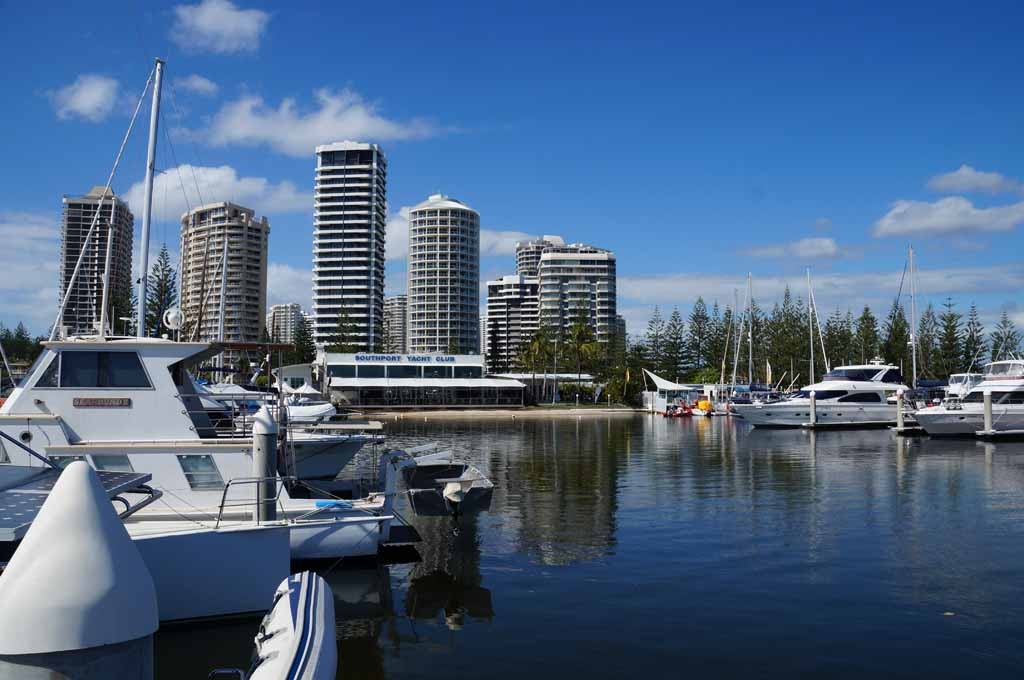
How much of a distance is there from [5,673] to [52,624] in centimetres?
31

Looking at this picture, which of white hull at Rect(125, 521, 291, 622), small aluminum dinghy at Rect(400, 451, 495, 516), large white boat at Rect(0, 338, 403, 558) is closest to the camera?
white hull at Rect(125, 521, 291, 622)

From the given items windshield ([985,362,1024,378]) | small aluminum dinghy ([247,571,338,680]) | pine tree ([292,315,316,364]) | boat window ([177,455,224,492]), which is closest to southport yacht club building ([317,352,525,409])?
pine tree ([292,315,316,364])

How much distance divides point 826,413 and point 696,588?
147 feet

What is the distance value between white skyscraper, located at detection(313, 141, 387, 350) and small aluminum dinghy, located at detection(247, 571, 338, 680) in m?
128

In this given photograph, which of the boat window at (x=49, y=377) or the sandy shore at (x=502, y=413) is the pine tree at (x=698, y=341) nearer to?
the sandy shore at (x=502, y=413)

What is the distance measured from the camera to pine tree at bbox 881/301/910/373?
92188mm

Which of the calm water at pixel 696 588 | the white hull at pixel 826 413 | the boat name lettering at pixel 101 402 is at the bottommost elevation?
the calm water at pixel 696 588

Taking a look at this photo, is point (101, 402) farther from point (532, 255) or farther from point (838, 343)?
point (532, 255)

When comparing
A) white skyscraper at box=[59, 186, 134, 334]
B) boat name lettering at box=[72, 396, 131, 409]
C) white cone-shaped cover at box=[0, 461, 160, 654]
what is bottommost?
white cone-shaped cover at box=[0, 461, 160, 654]

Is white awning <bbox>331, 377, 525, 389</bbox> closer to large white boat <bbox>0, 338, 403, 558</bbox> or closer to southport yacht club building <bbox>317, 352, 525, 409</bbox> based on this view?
southport yacht club building <bbox>317, 352, 525, 409</bbox>

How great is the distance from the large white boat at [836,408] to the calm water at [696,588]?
2885cm

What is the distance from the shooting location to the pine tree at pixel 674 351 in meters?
104

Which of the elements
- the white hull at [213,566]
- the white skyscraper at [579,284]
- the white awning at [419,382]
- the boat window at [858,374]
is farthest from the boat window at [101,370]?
the white skyscraper at [579,284]

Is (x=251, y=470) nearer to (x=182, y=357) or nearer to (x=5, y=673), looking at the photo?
(x=182, y=357)
